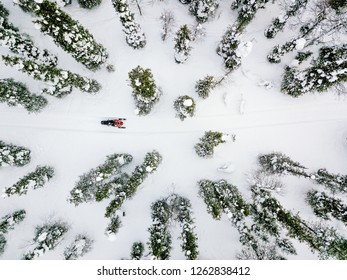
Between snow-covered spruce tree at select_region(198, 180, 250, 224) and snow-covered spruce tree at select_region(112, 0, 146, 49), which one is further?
snow-covered spruce tree at select_region(198, 180, 250, 224)

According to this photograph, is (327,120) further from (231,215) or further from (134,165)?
(134,165)

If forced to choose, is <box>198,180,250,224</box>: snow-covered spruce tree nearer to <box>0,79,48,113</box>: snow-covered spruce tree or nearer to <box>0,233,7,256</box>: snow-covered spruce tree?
<box>0,79,48,113</box>: snow-covered spruce tree

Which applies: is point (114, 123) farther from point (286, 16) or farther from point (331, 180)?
point (331, 180)

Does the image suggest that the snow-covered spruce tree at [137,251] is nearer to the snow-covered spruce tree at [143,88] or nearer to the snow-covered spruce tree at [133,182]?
the snow-covered spruce tree at [133,182]

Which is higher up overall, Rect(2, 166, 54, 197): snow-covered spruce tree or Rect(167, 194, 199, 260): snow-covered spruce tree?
Rect(2, 166, 54, 197): snow-covered spruce tree

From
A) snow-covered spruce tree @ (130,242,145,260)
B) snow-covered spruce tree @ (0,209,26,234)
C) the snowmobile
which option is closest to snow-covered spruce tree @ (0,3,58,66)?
the snowmobile

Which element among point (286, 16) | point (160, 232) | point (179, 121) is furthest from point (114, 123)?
point (286, 16)

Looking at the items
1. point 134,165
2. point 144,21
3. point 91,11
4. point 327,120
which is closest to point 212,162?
point 134,165

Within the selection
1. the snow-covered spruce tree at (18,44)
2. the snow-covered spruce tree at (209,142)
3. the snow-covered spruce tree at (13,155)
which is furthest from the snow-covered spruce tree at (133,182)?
the snow-covered spruce tree at (18,44)

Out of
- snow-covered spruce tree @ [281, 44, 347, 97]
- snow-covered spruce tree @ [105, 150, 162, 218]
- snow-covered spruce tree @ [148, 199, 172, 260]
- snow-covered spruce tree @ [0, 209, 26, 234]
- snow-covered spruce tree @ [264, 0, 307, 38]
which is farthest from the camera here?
snow-covered spruce tree @ [264, 0, 307, 38]
